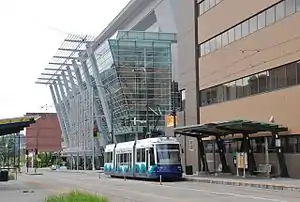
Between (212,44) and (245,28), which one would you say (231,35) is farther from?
(212,44)

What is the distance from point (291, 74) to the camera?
37.0 m

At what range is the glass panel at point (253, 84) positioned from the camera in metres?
41.6

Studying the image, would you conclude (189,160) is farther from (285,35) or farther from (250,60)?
(285,35)

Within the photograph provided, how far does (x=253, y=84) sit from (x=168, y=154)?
26.5ft

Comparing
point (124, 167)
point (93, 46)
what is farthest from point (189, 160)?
point (93, 46)

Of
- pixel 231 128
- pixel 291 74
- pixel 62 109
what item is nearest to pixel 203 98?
pixel 231 128

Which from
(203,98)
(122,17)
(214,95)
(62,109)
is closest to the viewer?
(214,95)

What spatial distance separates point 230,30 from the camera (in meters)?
45.8

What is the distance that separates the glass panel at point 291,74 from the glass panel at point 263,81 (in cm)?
278

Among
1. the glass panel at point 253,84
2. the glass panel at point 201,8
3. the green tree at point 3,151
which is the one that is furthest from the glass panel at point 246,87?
the green tree at point 3,151

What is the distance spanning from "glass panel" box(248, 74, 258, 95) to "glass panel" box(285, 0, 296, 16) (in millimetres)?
5939

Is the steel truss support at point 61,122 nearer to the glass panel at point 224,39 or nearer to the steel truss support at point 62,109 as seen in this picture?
the steel truss support at point 62,109

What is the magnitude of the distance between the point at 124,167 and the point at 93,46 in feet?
161

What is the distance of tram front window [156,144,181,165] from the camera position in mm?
41438
